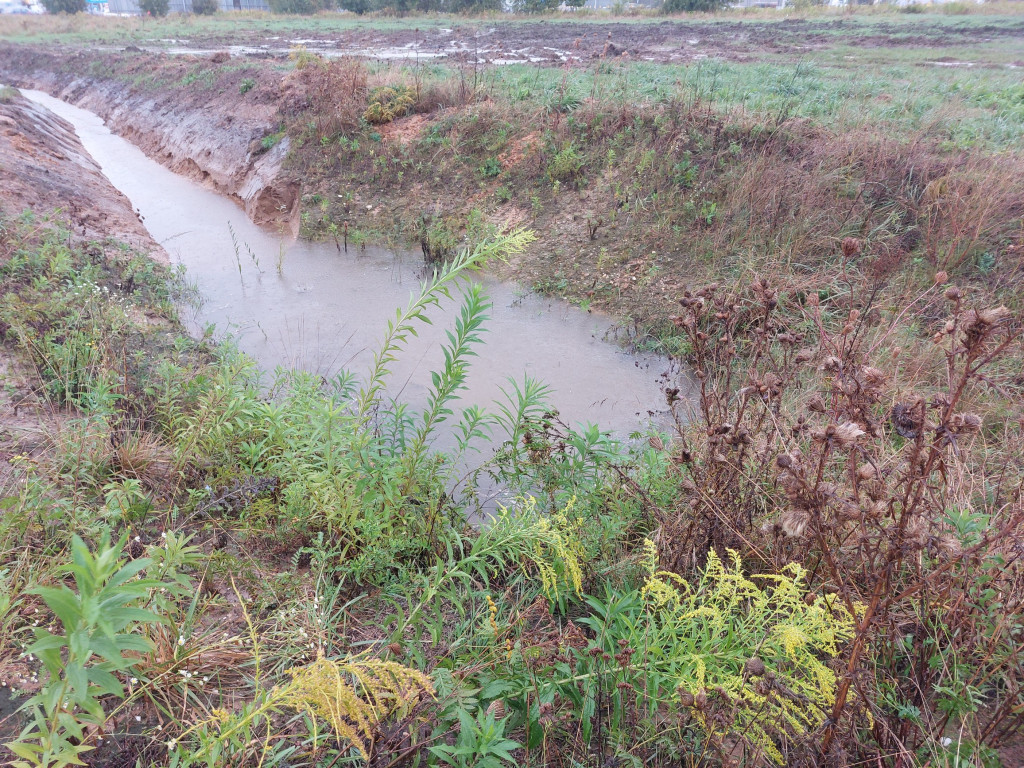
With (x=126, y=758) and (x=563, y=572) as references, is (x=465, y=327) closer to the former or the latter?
(x=563, y=572)

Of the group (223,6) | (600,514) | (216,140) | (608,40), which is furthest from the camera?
(223,6)

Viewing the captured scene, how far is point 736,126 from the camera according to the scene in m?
7.73

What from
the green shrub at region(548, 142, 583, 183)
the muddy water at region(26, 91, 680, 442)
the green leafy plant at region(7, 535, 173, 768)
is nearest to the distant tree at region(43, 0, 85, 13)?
the muddy water at region(26, 91, 680, 442)

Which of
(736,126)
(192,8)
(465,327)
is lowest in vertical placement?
(465,327)

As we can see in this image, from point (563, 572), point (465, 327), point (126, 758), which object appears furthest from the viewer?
point (563, 572)

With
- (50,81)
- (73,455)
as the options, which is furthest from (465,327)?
(50,81)

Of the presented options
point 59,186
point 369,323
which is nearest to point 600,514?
point 369,323

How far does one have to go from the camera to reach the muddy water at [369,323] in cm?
537

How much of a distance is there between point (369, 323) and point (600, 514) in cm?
408

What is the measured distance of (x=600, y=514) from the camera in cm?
323

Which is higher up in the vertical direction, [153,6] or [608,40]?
[153,6]

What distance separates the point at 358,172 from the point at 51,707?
9657 millimetres

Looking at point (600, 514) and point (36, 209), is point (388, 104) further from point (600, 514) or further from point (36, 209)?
point (600, 514)

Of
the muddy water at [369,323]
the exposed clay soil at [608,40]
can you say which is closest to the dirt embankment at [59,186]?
the muddy water at [369,323]
